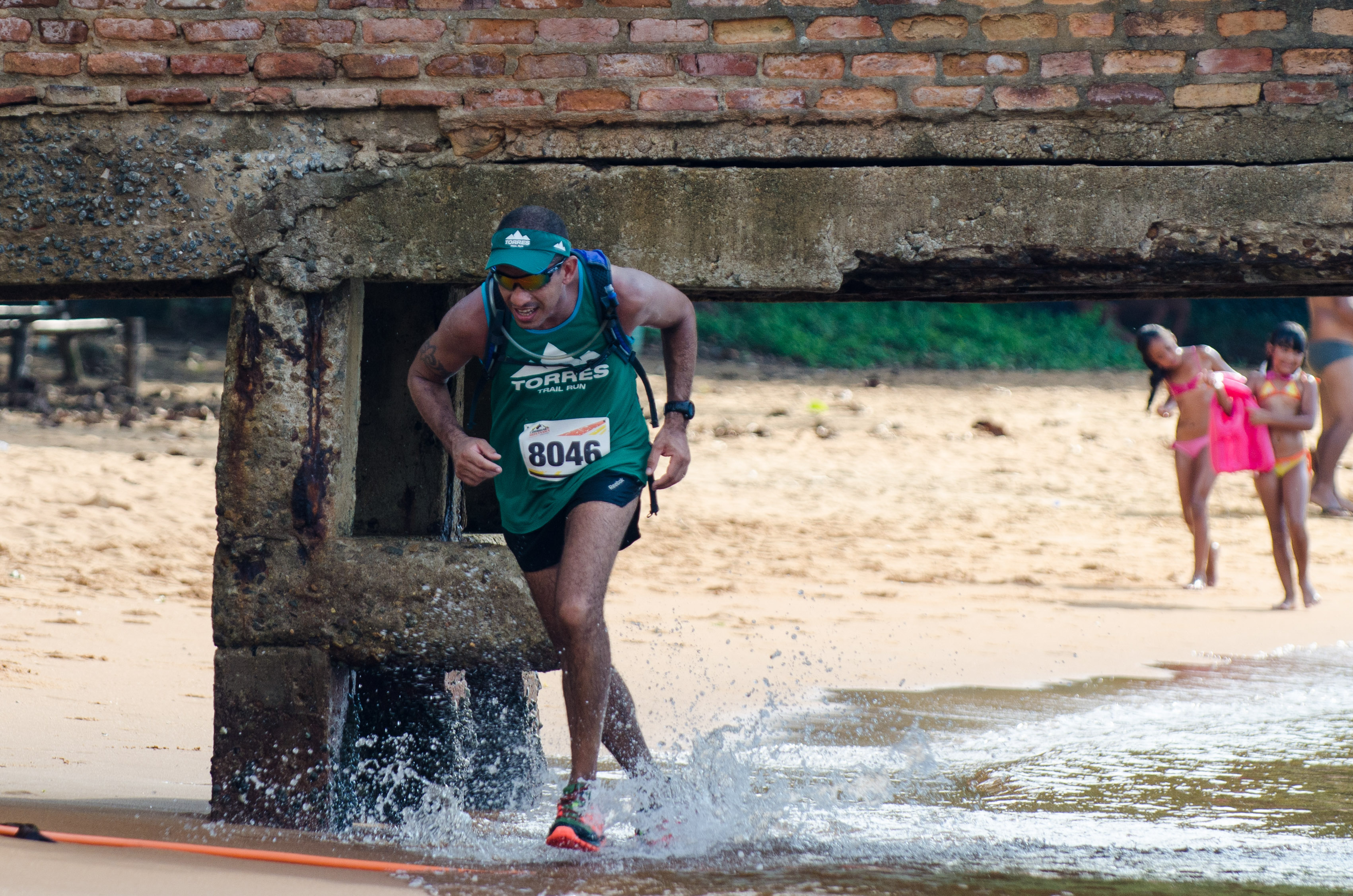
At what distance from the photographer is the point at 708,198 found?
4.02 meters

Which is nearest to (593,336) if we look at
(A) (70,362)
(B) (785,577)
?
(B) (785,577)

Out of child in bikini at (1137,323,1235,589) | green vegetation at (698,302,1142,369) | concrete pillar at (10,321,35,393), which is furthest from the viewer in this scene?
green vegetation at (698,302,1142,369)

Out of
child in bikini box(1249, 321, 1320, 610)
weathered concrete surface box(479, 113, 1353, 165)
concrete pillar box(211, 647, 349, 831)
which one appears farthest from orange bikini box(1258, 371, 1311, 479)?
concrete pillar box(211, 647, 349, 831)

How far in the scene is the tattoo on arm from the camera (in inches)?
149

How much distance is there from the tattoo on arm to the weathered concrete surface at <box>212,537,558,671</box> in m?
0.53

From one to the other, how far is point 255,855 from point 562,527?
113 centimetres

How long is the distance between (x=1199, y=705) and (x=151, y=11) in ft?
16.7

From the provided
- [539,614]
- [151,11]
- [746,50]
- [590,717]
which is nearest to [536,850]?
[590,717]

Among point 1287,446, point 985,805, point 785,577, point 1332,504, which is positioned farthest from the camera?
point 1332,504

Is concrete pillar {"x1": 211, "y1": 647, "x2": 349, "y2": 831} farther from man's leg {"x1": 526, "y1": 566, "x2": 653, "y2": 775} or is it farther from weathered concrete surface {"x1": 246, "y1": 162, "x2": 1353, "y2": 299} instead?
weathered concrete surface {"x1": 246, "y1": 162, "x2": 1353, "y2": 299}

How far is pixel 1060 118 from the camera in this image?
13.1ft

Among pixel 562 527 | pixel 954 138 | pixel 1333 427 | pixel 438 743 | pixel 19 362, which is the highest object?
pixel 954 138

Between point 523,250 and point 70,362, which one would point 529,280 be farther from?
point 70,362

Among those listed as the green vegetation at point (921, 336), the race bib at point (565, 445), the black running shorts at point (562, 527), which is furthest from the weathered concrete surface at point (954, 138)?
the green vegetation at point (921, 336)
